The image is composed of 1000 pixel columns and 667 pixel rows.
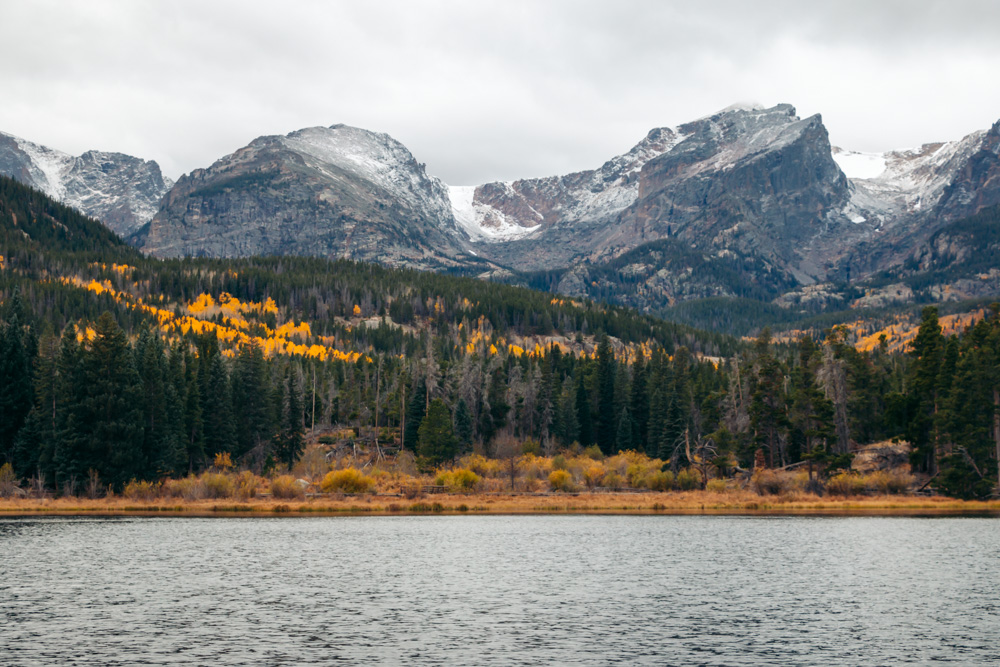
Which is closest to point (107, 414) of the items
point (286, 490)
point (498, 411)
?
point (286, 490)

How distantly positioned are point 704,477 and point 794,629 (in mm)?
71785

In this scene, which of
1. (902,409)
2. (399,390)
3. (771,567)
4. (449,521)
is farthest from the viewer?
(399,390)

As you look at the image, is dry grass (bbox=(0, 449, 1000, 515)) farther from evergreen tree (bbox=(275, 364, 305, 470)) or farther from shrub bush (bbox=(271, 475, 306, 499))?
evergreen tree (bbox=(275, 364, 305, 470))

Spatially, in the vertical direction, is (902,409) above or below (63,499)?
above

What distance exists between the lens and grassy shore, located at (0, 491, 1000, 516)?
83938mm

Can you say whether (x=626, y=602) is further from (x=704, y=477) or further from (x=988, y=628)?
(x=704, y=477)

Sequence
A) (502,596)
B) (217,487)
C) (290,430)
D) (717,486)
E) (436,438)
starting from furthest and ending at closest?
1. (290,430)
2. (436,438)
3. (717,486)
4. (217,487)
5. (502,596)

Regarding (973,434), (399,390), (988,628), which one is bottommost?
(988,628)

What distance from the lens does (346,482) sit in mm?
98375

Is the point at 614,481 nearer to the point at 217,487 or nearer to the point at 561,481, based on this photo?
the point at 561,481

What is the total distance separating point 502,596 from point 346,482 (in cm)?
5982

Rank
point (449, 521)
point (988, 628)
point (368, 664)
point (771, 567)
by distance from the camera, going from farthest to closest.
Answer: point (449, 521), point (771, 567), point (988, 628), point (368, 664)

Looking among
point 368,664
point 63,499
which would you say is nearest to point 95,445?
point 63,499

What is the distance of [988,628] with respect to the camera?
3331cm
